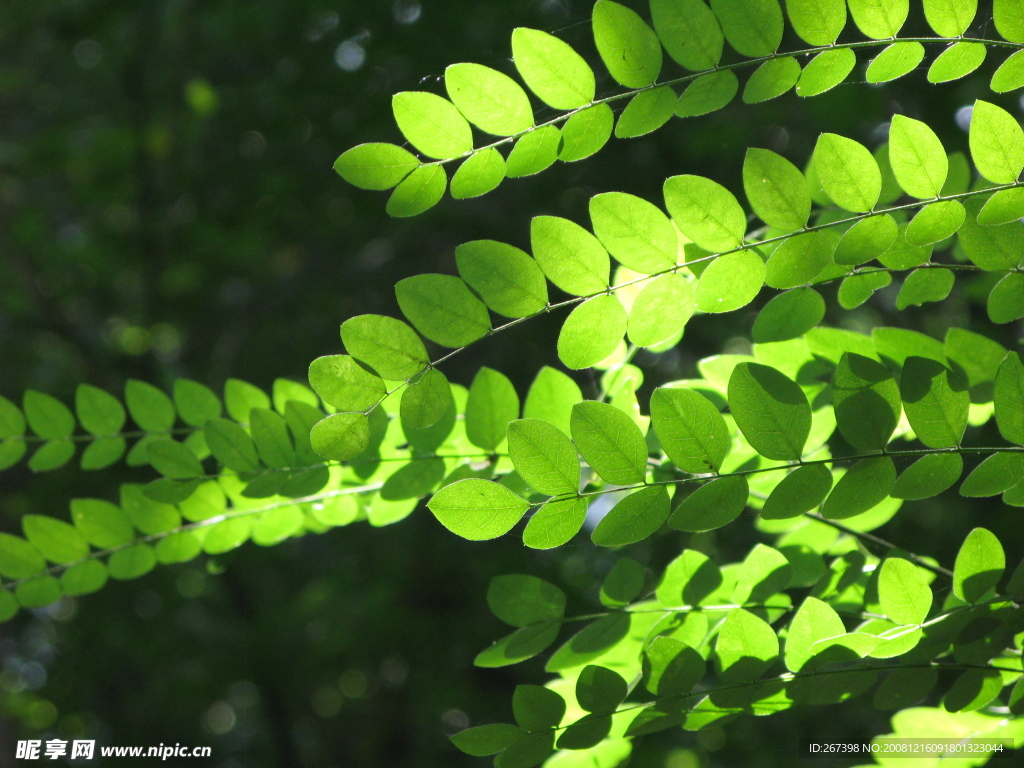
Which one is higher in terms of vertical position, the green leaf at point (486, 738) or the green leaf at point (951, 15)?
the green leaf at point (951, 15)

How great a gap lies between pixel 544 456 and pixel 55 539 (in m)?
0.63

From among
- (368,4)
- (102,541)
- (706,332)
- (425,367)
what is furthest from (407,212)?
(706,332)

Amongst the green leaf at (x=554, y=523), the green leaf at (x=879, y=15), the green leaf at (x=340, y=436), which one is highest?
the green leaf at (x=879, y=15)

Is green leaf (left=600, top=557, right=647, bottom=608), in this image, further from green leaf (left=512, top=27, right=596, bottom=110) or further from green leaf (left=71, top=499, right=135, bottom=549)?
green leaf (left=71, top=499, right=135, bottom=549)

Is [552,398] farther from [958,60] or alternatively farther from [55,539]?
[55,539]

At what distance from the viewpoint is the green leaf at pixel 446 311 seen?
0.56 metres

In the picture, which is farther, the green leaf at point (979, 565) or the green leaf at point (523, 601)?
the green leaf at point (523, 601)

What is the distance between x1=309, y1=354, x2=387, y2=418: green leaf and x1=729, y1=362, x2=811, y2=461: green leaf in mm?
252

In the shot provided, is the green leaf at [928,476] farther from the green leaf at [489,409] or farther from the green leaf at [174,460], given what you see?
the green leaf at [174,460]

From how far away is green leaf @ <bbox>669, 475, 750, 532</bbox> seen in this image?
517mm

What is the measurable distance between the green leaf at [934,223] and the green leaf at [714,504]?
0.21m

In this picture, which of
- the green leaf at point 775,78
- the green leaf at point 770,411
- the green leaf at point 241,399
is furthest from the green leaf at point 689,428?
the green leaf at point 241,399

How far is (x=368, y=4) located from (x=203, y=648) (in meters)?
2.01

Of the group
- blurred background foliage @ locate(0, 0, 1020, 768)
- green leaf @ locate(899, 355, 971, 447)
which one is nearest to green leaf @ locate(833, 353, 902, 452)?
green leaf @ locate(899, 355, 971, 447)
